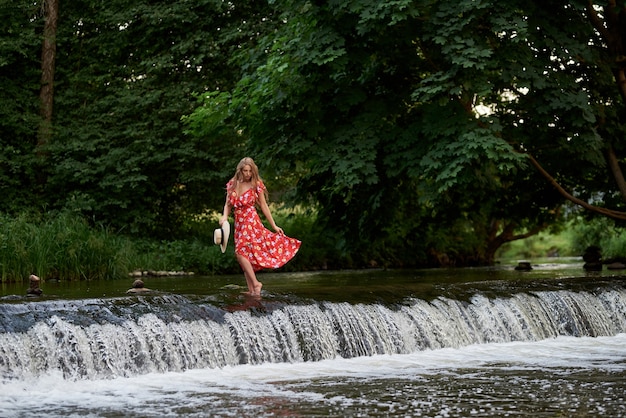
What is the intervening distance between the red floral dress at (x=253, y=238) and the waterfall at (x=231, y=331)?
78 centimetres

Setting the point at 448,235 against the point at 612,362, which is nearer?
the point at 612,362

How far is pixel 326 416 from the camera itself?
8.14 meters

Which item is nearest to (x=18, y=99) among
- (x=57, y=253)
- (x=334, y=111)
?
(x=57, y=253)

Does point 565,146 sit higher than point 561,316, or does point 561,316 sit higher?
point 565,146

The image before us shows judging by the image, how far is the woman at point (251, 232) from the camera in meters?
13.0

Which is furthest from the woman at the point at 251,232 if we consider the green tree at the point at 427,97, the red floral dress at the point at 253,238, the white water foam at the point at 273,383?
the green tree at the point at 427,97

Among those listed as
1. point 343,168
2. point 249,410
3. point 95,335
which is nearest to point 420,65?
point 343,168

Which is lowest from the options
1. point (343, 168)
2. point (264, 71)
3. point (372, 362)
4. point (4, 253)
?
point (372, 362)

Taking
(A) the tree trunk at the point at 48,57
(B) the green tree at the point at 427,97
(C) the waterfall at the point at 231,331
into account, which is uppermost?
(A) the tree trunk at the point at 48,57

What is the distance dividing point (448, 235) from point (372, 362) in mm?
17028

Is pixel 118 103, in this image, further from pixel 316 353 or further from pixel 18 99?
pixel 316 353

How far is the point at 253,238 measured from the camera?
514 inches

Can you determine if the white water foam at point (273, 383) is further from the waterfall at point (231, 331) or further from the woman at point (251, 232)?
the woman at point (251, 232)

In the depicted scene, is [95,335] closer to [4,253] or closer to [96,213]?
[4,253]
